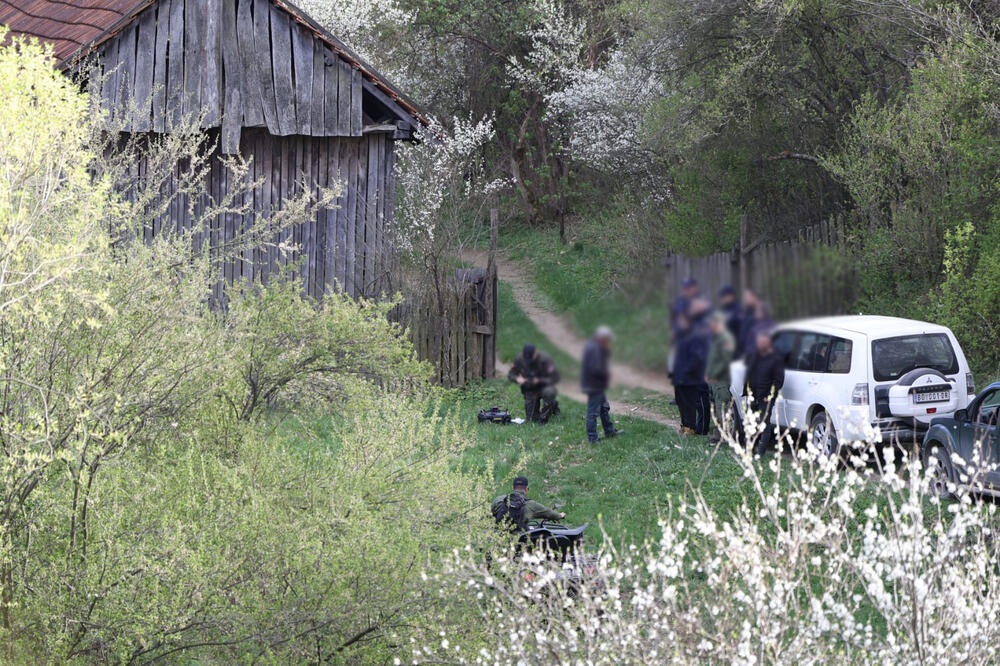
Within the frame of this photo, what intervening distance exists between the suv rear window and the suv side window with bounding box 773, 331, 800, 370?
31.6 ft

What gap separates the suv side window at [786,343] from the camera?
5.59 ft

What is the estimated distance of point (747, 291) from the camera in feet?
5.46

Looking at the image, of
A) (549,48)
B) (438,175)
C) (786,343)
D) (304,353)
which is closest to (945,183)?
(304,353)

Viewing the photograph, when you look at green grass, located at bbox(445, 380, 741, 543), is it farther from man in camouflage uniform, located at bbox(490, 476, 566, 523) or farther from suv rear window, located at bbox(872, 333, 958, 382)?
suv rear window, located at bbox(872, 333, 958, 382)

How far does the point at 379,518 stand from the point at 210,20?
401 inches

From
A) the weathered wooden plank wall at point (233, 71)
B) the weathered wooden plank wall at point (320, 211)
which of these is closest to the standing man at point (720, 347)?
the weathered wooden plank wall at point (233, 71)

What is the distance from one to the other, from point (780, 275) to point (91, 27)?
17.3 m

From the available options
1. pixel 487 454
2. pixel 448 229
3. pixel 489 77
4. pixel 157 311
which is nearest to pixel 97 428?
pixel 157 311

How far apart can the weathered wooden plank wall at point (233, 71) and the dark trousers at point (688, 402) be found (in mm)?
15059

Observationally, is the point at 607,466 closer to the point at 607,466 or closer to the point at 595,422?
the point at 607,466

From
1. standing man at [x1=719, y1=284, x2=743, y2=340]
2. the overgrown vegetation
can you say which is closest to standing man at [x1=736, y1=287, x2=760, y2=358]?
standing man at [x1=719, y1=284, x2=743, y2=340]

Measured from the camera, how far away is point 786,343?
1.75 metres

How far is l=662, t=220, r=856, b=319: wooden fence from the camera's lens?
170cm

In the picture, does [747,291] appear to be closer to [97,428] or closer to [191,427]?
[97,428]
